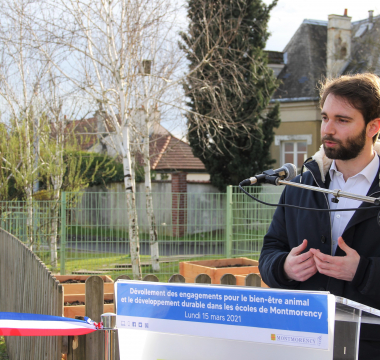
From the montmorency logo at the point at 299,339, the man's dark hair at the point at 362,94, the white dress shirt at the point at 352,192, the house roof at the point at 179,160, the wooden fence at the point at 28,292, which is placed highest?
the house roof at the point at 179,160

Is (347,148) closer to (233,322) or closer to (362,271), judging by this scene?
(362,271)

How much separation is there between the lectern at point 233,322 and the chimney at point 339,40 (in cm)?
2080

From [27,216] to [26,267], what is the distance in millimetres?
4968

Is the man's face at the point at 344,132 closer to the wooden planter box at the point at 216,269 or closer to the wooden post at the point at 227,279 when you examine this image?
the wooden post at the point at 227,279

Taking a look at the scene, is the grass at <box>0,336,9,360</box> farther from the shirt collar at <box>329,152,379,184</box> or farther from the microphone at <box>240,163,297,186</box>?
the shirt collar at <box>329,152,379,184</box>

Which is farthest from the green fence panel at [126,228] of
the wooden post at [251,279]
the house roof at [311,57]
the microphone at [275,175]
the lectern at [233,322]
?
the house roof at [311,57]

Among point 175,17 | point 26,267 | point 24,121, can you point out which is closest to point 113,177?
point 24,121

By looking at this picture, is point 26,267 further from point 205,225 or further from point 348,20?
point 348,20

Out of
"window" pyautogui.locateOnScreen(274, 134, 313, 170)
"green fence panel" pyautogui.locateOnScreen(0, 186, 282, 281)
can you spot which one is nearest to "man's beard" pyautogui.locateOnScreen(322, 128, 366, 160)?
"green fence panel" pyautogui.locateOnScreen(0, 186, 282, 281)

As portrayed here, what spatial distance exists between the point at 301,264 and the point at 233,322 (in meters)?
0.62

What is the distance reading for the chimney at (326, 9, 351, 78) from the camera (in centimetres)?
2050

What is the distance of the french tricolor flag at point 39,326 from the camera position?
177cm

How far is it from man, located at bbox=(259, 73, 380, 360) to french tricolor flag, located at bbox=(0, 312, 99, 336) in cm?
86

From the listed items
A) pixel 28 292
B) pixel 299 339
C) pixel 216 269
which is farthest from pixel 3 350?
pixel 299 339
